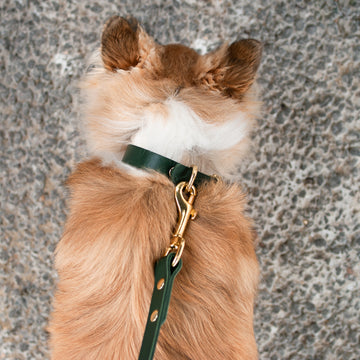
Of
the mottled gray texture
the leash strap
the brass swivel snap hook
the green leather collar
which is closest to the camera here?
the leash strap

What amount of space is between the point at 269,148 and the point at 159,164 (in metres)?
1.02

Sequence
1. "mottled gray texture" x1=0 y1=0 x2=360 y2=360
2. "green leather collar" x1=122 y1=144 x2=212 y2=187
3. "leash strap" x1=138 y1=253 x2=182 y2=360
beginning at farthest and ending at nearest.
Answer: "mottled gray texture" x1=0 y1=0 x2=360 y2=360
"green leather collar" x1=122 y1=144 x2=212 y2=187
"leash strap" x1=138 y1=253 x2=182 y2=360

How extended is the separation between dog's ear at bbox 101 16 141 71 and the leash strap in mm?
817

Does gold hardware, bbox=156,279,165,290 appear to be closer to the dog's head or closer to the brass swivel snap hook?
the brass swivel snap hook

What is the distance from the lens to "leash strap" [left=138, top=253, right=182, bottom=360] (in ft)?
3.43

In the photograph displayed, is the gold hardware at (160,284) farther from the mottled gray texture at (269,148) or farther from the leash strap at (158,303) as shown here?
the mottled gray texture at (269,148)

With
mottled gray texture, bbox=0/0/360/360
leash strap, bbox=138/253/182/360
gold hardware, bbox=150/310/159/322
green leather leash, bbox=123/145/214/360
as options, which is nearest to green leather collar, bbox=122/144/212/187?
green leather leash, bbox=123/145/214/360

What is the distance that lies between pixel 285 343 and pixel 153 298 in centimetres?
147

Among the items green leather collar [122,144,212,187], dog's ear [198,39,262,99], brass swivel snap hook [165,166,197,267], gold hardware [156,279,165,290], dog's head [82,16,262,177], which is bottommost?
gold hardware [156,279,165,290]

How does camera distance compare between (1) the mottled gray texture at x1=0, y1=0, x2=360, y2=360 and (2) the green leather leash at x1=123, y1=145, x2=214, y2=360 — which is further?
(1) the mottled gray texture at x1=0, y1=0, x2=360, y2=360

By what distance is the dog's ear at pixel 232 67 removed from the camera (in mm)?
1439

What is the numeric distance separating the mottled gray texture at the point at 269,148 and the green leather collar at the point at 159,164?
2.93 ft

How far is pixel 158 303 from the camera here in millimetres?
1096

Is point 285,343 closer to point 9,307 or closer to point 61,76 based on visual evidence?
point 9,307
